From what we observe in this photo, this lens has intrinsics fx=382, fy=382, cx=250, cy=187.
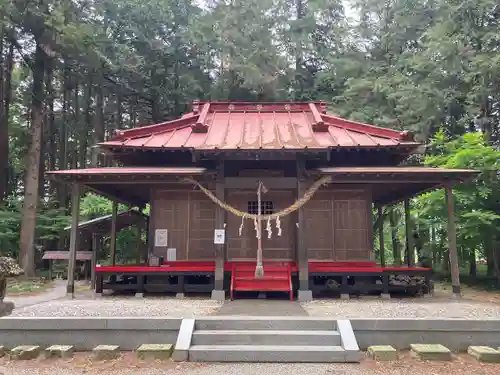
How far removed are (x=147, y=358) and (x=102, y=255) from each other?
18.3 metres

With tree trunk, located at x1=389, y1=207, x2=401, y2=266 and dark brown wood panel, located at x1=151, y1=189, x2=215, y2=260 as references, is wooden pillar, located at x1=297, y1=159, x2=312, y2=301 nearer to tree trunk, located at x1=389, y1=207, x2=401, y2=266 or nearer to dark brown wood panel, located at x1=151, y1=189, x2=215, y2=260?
dark brown wood panel, located at x1=151, y1=189, x2=215, y2=260

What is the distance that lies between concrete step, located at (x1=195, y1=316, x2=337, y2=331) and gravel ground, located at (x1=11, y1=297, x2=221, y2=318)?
2.50 ft

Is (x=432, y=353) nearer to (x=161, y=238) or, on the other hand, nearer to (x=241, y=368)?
(x=241, y=368)

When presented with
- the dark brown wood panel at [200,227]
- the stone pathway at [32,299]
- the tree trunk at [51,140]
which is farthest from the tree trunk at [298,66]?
the stone pathway at [32,299]

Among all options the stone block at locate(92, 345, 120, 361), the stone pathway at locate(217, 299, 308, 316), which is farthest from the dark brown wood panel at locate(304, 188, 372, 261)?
the stone block at locate(92, 345, 120, 361)

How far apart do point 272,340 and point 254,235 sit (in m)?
5.39

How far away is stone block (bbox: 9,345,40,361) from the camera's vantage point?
5895mm

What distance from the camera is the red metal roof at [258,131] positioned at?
10531 millimetres

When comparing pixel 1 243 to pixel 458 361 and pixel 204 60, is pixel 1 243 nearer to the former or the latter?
pixel 204 60

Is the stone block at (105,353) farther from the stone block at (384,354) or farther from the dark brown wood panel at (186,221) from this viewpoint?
the dark brown wood panel at (186,221)

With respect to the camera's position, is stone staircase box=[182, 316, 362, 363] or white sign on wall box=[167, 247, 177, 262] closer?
stone staircase box=[182, 316, 362, 363]

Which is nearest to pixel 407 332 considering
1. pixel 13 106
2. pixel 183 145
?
pixel 183 145

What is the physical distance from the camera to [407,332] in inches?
244

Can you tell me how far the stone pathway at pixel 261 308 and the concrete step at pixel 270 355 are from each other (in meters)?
1.49
